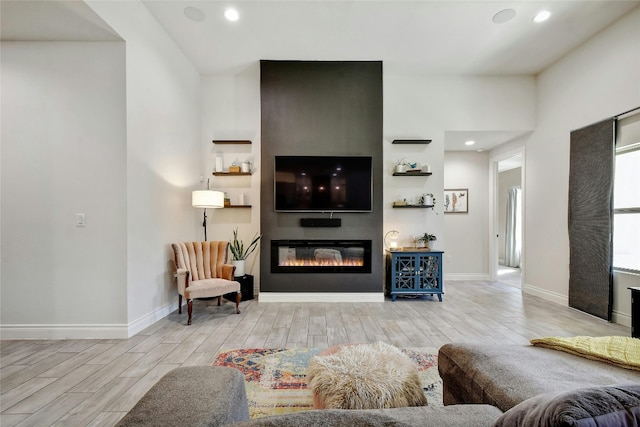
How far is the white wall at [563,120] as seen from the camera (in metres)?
3.05

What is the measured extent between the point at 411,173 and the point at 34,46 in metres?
4.59

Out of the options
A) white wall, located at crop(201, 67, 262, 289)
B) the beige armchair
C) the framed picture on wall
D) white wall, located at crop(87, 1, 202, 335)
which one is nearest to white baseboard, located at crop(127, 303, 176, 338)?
white wall, located at crop(87, 1, 202, 335)

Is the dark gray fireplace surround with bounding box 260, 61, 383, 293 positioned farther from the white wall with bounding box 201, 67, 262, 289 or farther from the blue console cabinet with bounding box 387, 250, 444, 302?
the white wall with bounding box 201, 67, 262, 289

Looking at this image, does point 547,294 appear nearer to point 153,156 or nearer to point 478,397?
point 478,397

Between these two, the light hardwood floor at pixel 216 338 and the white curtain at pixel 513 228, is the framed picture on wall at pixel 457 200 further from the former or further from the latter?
the white curtain at pixel 513 228

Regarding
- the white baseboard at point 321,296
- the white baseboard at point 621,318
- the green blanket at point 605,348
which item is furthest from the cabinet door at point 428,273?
the green blanket at point 605,348

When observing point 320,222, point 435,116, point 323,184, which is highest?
point 435,116

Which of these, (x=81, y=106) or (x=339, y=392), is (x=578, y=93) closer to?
(x=339, y=392)

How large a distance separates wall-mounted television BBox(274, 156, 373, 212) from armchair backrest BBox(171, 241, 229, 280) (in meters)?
0.99

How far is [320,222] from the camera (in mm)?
3982

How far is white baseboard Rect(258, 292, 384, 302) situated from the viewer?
3920mm

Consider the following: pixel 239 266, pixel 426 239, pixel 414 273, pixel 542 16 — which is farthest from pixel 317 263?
pixel 542 16

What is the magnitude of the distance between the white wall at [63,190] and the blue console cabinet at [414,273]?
3.25 meters

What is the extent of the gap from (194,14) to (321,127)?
1.96 m
